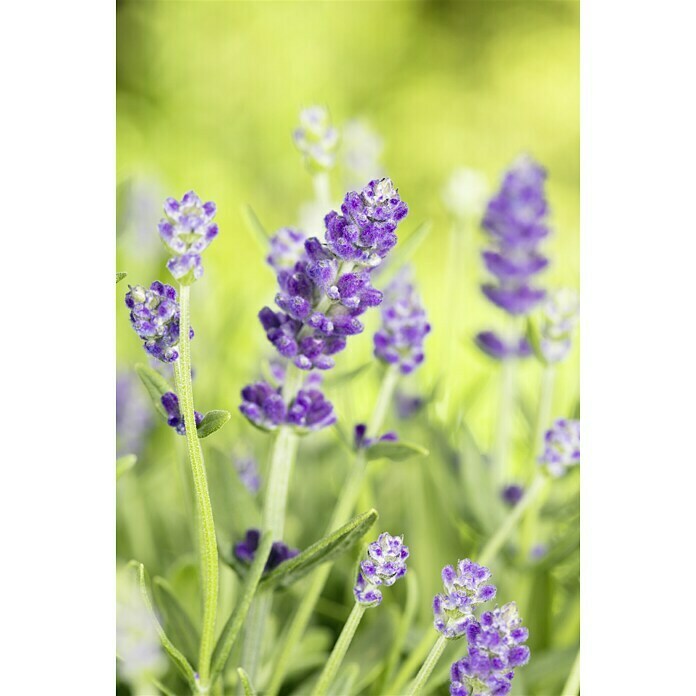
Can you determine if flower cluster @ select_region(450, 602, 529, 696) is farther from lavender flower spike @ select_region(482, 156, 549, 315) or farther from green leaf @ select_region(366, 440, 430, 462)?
lavender flower spike @ select_region(482, 156, 549, 315)

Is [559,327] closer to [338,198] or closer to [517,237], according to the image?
[517,237]

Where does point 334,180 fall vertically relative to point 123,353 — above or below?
above

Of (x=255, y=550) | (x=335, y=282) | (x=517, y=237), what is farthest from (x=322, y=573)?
(x=517, y=237)
